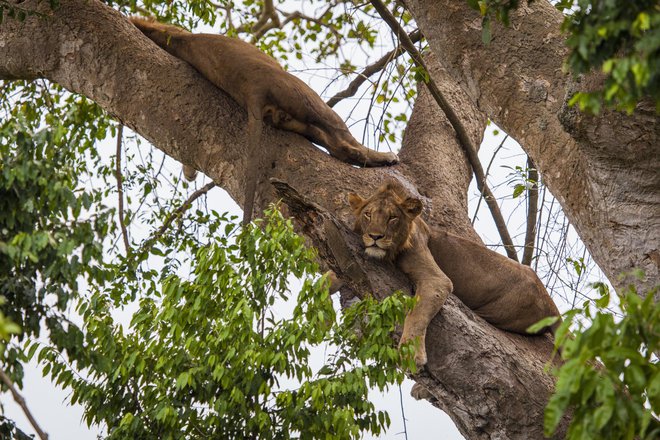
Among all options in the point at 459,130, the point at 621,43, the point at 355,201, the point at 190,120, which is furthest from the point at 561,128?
the point at 190,120

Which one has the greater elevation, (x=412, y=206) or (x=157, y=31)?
(x=157, y=31)

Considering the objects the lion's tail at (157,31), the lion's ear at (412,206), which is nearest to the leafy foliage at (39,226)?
the lion's ear at (412,206)

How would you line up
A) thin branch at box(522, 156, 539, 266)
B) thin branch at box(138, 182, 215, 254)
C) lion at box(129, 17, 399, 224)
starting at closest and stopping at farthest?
lion at box(129, 17, 399, 224) → thin branch at box(138, 182, 215, 254) → thin branch at box(522, 156, 539, 266)

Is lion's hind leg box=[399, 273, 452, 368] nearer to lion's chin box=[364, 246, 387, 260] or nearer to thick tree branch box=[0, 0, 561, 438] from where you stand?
thick tree branch box=[0, 0, 561, 438]

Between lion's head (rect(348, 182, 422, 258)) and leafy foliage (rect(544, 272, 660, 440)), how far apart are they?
2384mm

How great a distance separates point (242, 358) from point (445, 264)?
2.01 meters

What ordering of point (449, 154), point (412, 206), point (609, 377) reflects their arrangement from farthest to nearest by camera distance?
1. point (449, 154)
2. point (412, 206)
3. point (609, 377)

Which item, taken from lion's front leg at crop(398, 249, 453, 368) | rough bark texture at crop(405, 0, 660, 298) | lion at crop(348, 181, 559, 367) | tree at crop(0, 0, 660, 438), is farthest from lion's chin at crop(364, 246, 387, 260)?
rough bark texture at crop(405, 0, 660, 298)

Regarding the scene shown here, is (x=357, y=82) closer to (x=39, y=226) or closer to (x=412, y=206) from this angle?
(x=412, y=206)

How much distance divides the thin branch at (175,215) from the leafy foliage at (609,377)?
3.85 m

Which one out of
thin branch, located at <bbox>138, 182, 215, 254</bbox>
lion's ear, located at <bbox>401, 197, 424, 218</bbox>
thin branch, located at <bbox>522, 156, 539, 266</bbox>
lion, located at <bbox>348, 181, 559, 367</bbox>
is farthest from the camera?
thin branch, located at <bbox>522, 156, 539, 266</bbox>

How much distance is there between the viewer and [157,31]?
6617 millimetres

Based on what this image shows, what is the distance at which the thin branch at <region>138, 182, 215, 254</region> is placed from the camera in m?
6.15

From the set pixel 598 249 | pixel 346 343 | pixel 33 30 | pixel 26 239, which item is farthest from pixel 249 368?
pixel 33 30
